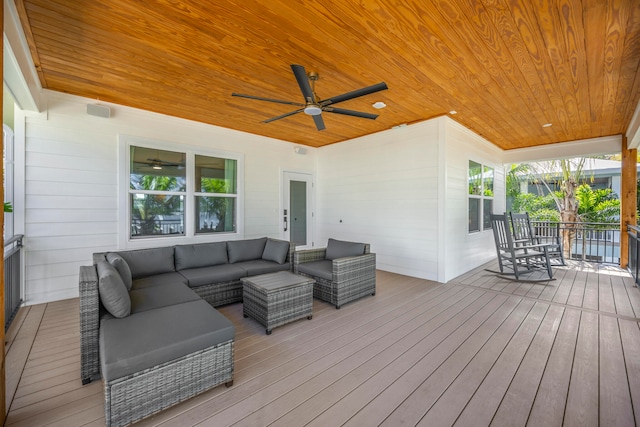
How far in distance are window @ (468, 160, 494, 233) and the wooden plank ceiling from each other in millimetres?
1542

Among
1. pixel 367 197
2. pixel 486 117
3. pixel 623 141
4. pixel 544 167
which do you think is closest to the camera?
pixel 486 117

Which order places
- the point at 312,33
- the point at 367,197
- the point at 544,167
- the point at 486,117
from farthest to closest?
1. the point at 544,167
2. the point at 367,197
3. the point at 486,117
4. the point at 312,33

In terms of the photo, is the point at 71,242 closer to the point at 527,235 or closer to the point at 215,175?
the point at 215,175

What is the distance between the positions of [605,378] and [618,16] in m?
2.84

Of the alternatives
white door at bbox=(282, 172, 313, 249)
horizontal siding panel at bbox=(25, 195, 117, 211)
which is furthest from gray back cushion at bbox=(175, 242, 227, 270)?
white door at bbox=(282, 172, 313, 249)

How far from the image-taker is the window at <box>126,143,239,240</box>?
4391 mm

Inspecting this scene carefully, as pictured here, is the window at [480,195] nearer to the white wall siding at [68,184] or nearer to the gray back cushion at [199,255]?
the gray back cushion at [199,255]

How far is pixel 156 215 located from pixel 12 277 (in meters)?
1.78

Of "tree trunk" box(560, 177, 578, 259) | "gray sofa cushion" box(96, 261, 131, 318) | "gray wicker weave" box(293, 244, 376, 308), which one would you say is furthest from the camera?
"tree trunk" box(560, 177, 578, 259)

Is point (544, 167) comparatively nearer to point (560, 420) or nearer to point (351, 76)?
point (351, 76)

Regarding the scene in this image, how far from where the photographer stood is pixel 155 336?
1.81 metres

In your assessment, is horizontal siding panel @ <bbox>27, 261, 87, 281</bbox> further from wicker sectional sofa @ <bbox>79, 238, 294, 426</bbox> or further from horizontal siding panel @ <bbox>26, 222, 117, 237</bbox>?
wicker sectional sofa @ <bbox>79, 238, 294, 426</bbox>

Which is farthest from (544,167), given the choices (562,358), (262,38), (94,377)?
(94,377)

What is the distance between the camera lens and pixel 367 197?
5.88 m
